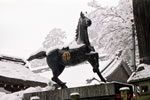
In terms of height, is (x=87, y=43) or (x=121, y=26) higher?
(x=121, y=26)

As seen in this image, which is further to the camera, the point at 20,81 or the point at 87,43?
the point at 20,81

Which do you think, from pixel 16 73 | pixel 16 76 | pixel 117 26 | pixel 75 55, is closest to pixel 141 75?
pixel 75 55

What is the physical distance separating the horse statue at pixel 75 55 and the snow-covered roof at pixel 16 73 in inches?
301

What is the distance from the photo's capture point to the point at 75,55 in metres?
8.64

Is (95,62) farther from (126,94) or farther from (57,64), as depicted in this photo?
(126,94)

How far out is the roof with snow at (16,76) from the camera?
52.6ft

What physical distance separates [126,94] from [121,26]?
12.7 m

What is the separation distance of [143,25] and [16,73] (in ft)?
33.3

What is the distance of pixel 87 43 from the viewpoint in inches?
344

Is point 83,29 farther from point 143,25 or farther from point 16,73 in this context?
point 16,73

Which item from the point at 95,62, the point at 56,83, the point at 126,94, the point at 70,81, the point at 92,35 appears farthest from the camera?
the point at 92,35

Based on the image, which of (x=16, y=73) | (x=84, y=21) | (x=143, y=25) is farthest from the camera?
(x=16, y=73)

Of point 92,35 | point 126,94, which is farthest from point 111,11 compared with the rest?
point 92,35

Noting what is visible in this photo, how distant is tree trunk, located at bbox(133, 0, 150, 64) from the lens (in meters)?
9.28
